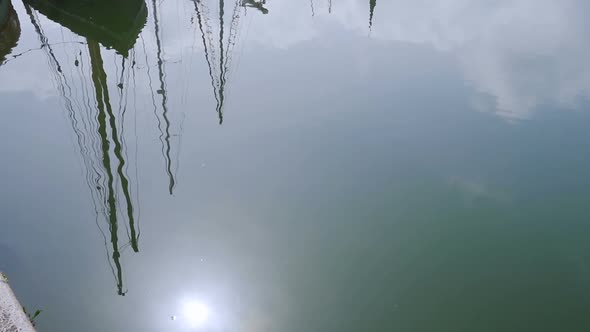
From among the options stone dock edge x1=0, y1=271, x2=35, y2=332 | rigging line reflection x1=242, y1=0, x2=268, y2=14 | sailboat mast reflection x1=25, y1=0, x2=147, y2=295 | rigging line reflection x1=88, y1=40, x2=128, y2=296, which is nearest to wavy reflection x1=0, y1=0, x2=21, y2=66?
sailboat mast reflection x1=25, y1=0, x2=147, y2=295

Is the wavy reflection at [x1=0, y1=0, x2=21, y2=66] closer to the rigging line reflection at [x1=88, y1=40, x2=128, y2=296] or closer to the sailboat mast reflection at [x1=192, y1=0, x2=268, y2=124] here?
the rigging line reflection at [x1=88, y1=40, x2=128, y2=296]

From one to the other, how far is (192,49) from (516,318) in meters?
12.9

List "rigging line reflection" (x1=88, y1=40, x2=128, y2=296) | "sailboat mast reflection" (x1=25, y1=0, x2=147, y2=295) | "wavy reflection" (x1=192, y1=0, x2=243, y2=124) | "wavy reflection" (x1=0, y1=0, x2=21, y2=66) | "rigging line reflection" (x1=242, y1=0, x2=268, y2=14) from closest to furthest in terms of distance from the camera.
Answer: "rigging line reflection" (x1=88, y1=40, x2=128, y2=296) < "sailboat mast reflection" (x1=25, y1=0, x2=147, y2=295) < "wavy reflection" (x1=192, y1=0, x2=243, y2=124) < "wavy reflection" (x1=0, y1=0, x2=21, y2=66) < "rigging line reflection" (x1=242, y1=0, x2=268, y2=14)

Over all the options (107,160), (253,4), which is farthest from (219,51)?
(107,160)

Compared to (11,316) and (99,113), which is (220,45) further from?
(11,316)

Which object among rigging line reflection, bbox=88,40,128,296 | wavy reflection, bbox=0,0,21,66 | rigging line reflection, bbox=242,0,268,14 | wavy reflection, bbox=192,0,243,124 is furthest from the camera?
rigging line reflection, bbox=242,0,268,14

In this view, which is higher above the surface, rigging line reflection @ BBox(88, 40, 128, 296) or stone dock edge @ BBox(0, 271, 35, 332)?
stone dock edge @ BBox(0, 271, 35, 332)

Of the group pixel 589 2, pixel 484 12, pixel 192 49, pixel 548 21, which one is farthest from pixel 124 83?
pixel 589 2

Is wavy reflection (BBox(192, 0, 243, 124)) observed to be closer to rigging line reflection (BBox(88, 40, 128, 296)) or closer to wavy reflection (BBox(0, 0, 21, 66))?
rigging line reflection (BBox(88, 40, 128, 296))

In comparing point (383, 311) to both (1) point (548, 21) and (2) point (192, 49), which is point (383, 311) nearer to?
(2) point (192, 49)

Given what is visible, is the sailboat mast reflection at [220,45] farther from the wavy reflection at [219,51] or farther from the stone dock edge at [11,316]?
the stone dock edge at [11,316]

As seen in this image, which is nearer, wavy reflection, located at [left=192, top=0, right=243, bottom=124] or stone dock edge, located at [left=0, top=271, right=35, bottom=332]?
stone dock edge, located at [left=0, top=271, right=35, bottom=332]

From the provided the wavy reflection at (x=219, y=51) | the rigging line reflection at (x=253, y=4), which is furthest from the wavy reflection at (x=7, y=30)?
the rigging line reflection at (x=253, y=4)

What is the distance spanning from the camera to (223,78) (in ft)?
40.9
